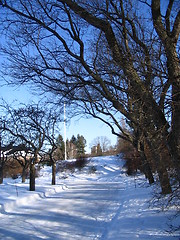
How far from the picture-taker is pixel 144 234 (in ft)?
16.8

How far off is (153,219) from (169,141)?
9.01 feet

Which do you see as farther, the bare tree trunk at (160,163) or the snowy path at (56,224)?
the snowy path at (56,224)

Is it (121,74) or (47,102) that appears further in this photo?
(47,102)

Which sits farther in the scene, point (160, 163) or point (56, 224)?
point (56, 224)

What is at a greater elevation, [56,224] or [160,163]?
[160,163]

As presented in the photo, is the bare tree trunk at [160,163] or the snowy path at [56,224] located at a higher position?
the bare tree trunk at [160,163]

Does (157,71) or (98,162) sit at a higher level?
(157,71)

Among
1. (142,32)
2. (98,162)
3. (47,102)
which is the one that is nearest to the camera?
(142,32)

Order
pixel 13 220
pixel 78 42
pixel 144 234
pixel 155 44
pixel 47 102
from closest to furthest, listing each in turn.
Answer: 1. pixel 155 44
2. pixel 144 234
3. pixel 78 42
4. pixel 13 220
5. pixel 47 102

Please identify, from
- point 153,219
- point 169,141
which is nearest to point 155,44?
point 169,141

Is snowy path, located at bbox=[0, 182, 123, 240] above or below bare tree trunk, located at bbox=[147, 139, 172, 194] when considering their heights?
below

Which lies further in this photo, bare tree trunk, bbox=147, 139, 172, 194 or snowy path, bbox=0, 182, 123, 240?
snowy path, bbox=0, 182, 123, 240

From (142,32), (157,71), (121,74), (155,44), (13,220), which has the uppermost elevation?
(142,32)

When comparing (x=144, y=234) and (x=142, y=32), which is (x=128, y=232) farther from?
(x=142, y=32)
